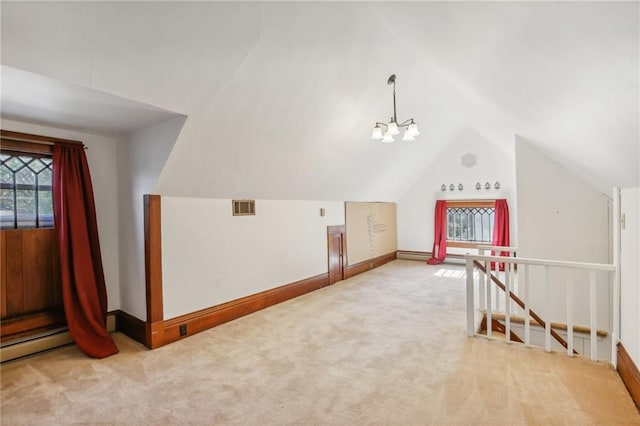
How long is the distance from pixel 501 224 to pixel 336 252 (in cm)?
380

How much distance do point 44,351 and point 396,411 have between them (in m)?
3.40

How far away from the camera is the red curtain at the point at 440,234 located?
24.2 ft

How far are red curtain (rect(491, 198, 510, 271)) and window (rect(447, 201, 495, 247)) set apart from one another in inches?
9.1

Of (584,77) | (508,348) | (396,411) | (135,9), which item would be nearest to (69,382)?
(396,411)

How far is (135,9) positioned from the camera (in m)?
1.75

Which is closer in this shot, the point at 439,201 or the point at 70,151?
the point at 70,151

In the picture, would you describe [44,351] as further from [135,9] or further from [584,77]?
[584,77]

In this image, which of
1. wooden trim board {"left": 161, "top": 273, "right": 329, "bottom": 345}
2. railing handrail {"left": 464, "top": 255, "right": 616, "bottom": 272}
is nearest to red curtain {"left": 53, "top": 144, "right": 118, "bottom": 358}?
wooden trim board {"left": 161, "top": 273, "right": 329, "bottom": 345}

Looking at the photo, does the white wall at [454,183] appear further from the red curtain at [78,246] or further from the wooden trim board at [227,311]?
the red curtain at [78,246]

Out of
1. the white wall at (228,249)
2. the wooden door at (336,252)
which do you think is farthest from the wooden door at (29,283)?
the wooden door at (336,252)

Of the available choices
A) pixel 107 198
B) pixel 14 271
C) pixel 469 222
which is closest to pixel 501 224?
pixel 469 222

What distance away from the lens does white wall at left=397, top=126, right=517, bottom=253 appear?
6715 mm

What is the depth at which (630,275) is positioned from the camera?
2426 mm

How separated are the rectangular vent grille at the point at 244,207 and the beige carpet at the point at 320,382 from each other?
1.42 metres
